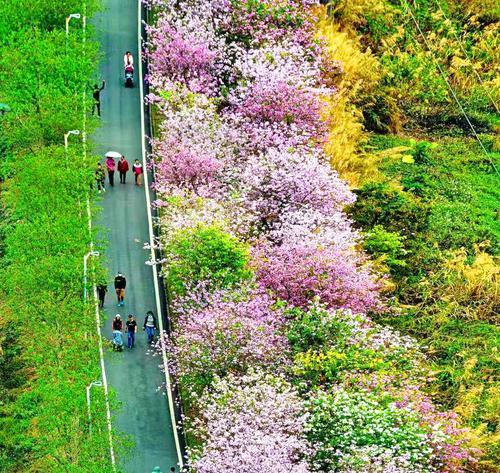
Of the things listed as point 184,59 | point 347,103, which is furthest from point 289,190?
point 347,103

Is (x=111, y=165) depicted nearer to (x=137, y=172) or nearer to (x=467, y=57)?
(x=137, y=172)

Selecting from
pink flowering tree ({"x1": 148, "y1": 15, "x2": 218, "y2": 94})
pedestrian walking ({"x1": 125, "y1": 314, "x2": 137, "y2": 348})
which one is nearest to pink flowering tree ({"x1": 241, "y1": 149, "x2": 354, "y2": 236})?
pedestrian walking ({"x1": 125, "y1": 314, "x2": 137, "y2": 348})

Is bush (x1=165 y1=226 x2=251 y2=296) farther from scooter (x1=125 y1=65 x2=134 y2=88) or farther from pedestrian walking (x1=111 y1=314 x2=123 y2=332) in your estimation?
scooter (x1=125 y1=65 x2=134 y2=88)

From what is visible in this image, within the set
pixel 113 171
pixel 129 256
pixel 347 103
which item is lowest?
pixel 129 256

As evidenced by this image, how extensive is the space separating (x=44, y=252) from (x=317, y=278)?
14.2 m

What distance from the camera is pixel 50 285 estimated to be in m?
72.4

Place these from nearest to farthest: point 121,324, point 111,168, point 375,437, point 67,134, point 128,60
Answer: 1. point 375,437
2. point 121,324
3. point 67,134
4. point 111,168
5. point 128,60

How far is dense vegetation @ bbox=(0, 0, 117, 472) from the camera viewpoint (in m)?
65.1

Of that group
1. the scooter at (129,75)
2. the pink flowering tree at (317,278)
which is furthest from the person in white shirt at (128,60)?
the pink flowering tree at (317,278)

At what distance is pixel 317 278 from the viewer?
2721 inches

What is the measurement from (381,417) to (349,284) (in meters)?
10.7

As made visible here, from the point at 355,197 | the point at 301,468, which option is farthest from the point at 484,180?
the point at 301,468

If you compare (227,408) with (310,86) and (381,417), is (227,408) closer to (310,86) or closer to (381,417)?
(381,417)

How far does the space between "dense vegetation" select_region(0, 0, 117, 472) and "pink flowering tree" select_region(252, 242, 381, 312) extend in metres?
9.00
